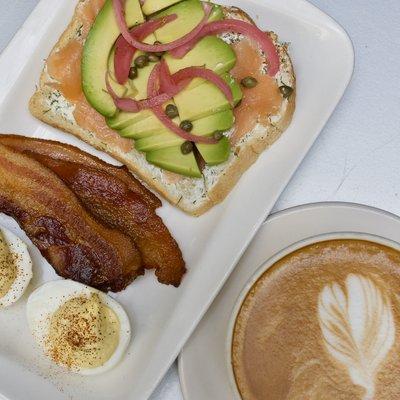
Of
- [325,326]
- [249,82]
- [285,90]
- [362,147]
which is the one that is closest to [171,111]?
[249,82]

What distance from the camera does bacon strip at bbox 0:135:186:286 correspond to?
2.55 m

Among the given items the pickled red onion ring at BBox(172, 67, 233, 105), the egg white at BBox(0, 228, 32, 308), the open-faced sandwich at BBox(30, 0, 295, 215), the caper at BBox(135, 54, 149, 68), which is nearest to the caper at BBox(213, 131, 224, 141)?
the open-faced sandwich at BBox(30, 0, 295, 215)

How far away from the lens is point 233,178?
8.28ft

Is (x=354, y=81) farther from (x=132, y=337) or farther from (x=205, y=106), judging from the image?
(x=132, y=337)

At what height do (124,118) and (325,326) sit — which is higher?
(124,118)

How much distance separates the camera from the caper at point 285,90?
2.46 metres

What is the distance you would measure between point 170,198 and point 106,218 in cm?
24

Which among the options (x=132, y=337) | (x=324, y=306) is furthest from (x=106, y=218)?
(x=324, y=306)

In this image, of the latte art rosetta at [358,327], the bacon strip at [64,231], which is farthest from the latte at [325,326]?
the bacon strip at [64,231]

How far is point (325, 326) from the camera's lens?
2.07m

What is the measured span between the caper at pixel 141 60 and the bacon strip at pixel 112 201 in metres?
0.40

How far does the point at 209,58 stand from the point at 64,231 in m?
0.76

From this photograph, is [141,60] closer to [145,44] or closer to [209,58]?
[145,44]

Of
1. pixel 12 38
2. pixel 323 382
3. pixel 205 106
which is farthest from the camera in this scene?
pixel 12 38
